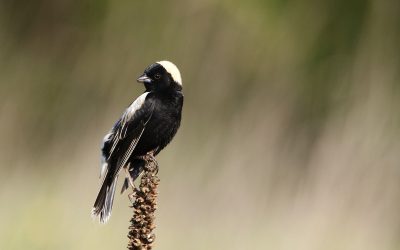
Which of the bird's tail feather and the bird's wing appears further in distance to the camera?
the bird's wing

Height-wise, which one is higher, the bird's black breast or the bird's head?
the bird's head

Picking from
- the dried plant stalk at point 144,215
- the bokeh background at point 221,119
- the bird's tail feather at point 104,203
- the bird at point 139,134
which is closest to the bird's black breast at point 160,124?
the bird at point 139,134

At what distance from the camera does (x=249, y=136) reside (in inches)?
217

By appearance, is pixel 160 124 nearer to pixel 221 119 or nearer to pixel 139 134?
pixel 139 134

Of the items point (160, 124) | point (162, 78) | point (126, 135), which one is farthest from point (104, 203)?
point (162, 78)

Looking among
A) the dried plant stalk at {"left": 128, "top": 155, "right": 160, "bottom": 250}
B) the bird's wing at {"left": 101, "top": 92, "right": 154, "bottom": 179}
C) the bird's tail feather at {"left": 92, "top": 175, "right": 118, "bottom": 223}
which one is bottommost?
the dried plant stalk at {"left": 128, "top": 155, "right": 160, "bottom": 250}

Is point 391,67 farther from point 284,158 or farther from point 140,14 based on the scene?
point 140,14

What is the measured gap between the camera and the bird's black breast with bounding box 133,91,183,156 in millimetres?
3838

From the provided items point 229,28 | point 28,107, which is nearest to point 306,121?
point 229,28

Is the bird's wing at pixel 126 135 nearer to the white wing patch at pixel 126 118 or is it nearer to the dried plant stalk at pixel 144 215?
the white wing patch at pixel 126 118

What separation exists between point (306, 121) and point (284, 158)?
2.02ft

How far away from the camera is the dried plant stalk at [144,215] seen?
2.35 meters

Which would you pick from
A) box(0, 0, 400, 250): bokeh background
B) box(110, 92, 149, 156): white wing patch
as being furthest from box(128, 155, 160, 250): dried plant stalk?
box(0, 0, 400, 250): bokeh background

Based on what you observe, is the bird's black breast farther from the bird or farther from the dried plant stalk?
the dried plant stalk
